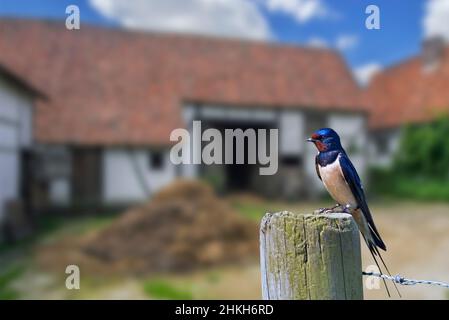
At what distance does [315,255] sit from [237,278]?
4684mm

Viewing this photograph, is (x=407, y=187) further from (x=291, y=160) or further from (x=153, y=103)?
(x=153, y=103)

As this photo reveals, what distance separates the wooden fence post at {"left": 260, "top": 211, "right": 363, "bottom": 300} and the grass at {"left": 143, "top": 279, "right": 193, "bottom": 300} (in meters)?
3.84

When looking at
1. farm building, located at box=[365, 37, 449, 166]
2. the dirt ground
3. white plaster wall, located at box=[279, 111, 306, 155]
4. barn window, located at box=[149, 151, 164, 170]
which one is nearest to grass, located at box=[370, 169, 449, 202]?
farm building, located at box=[365, 37, 449, 166]

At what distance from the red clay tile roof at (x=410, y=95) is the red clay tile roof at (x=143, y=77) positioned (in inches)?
83.9

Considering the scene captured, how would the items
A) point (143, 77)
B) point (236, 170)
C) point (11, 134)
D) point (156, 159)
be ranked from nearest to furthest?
1. point (11, 134)
2. point (156, 159)
3. point (143, 77)
4. point (236, 170)

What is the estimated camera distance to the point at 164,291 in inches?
207

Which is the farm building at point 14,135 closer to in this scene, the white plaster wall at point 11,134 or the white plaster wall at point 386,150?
the white plaster wall at point 11,134

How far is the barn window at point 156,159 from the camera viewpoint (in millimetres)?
10258

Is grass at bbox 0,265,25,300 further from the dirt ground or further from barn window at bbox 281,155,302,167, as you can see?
barn window at bbox 281,155,302,167

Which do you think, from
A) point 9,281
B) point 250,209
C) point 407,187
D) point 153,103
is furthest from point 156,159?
point 407,187

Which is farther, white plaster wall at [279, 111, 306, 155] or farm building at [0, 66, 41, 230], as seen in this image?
white plaster wall at [279, 111, 306, 155]

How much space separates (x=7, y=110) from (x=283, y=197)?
20.9ft

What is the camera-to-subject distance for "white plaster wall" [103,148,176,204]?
10055 millimetres
